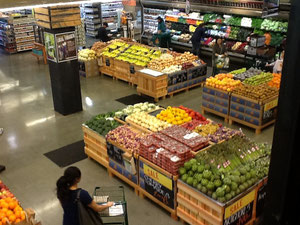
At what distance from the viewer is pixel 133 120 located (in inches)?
277

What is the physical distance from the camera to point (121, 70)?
12406 mm

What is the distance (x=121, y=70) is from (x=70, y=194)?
8.88 meters

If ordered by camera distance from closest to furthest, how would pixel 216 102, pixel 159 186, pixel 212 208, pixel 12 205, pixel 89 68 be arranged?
pixel 12 205 < pixel 212 208 < pixel 159 186 < pixel 216 102 < pixel 89 68

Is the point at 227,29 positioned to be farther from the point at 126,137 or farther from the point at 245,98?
the point at 126,137

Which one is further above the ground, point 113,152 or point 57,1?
point 57,1

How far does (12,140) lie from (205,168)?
537 cm

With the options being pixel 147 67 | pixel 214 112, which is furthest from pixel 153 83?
pixel 214 112

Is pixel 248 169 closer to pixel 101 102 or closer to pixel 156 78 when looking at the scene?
pixel 156 78

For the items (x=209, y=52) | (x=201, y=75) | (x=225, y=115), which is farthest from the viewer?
(x=209, y=52)

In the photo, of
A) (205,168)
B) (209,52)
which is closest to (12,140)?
(205,168)

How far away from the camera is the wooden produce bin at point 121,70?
12195mm

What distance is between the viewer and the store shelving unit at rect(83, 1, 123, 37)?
20.4m

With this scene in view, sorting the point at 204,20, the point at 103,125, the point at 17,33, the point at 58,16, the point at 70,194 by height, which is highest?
the point at 58,16

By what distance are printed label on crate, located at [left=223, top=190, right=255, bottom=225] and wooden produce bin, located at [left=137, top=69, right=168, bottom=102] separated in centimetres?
586
